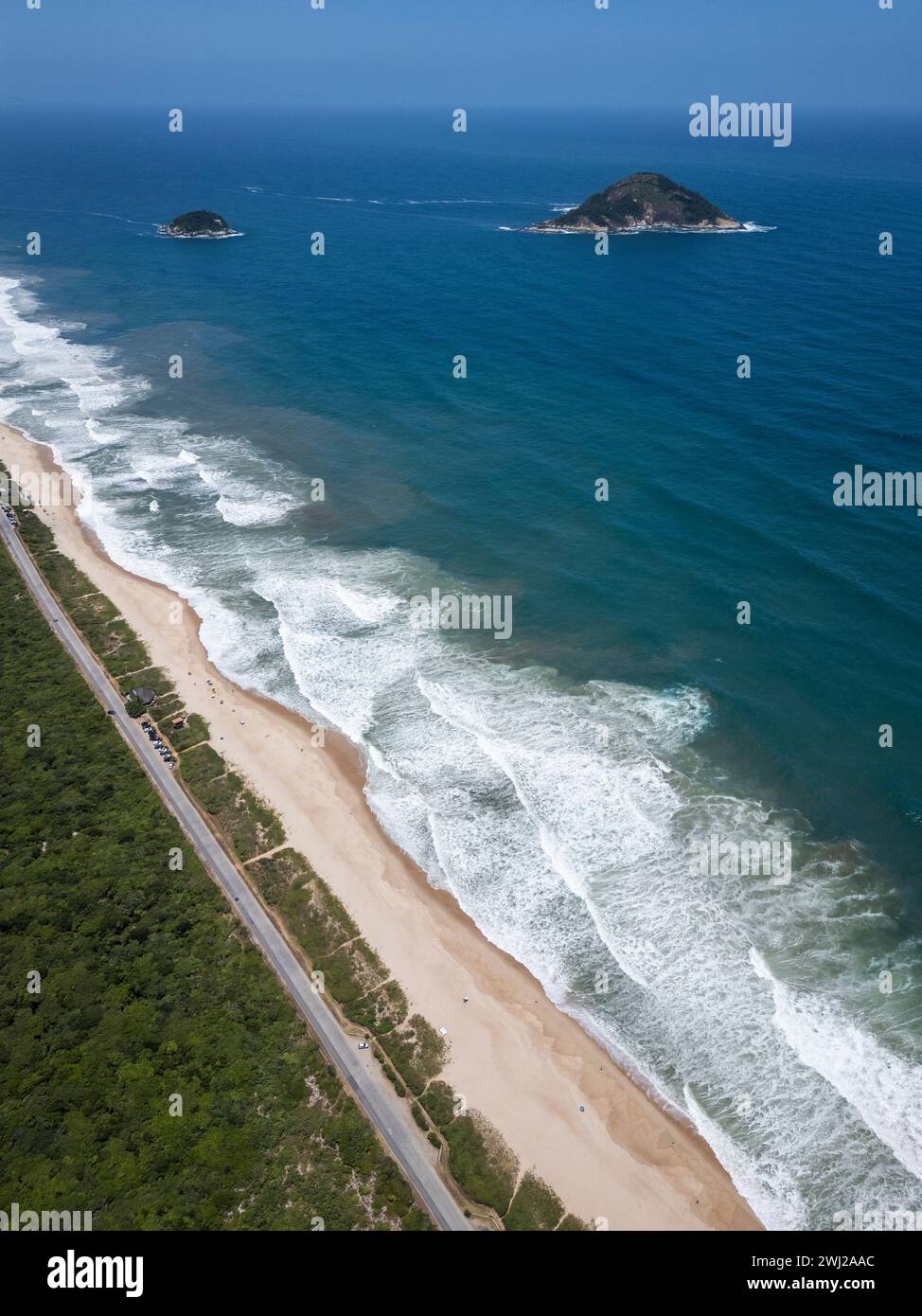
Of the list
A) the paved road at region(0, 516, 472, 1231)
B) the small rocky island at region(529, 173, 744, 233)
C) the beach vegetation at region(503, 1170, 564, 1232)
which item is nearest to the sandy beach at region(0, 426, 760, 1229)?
the beach vegetation at region(503, 1170, 564, 1232)

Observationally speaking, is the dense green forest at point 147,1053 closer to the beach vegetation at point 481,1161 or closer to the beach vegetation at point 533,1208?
the beach vegetation at point 481,1161

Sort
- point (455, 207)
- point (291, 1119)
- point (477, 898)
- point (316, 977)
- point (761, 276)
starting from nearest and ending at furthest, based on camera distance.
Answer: point (291, 1119)
point (316, 977)
point (477, 898)
point (761, 276)
point (455, 207)

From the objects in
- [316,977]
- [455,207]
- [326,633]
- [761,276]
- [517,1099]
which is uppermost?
[455,207]

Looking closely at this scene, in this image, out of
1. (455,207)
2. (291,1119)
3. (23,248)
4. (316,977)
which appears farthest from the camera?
(455,207)

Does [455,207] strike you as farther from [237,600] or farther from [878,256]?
[237,600]

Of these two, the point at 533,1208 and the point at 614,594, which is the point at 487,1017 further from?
the point at 614,594

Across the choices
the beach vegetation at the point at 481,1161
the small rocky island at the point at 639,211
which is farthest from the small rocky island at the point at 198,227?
the beach vegetation at the point at 481,1161

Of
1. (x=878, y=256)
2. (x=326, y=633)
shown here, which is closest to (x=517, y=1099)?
(x=326, y=633)

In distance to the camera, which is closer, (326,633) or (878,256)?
(326,633)
